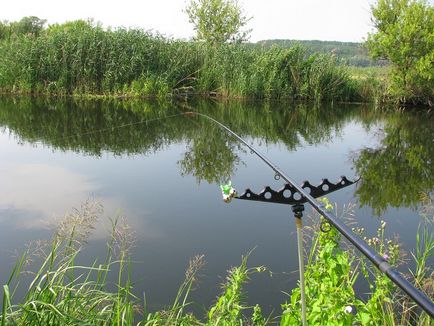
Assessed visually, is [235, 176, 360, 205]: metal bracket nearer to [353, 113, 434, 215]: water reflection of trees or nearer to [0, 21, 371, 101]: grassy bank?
[353, 113, 434, 215]: water reflection of trees

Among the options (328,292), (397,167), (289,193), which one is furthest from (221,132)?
(289,193)

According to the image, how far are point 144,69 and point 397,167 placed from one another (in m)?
12.4

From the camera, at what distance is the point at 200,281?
3828mm

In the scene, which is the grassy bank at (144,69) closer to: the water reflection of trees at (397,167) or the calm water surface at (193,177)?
the calm water surface at (193,177)

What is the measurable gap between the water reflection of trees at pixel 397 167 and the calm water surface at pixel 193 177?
2 cm

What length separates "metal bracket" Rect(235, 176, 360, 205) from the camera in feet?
5.20

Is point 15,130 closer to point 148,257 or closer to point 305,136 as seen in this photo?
point 305,136

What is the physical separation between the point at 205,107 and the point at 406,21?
8.34m

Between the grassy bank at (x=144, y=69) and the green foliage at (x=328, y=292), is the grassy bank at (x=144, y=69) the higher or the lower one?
the higher one

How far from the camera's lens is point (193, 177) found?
722 centimetres

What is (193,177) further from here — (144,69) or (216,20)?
(216,20)

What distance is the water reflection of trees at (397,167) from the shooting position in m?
6.37

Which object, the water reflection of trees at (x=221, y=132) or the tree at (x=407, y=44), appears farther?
the tree at (x=407, y=44)

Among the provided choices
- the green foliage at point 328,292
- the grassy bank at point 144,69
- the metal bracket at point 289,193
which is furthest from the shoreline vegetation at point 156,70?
the metal bracket at point 289,193
